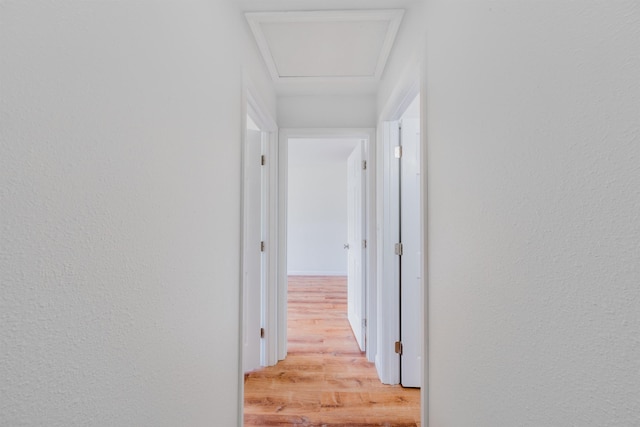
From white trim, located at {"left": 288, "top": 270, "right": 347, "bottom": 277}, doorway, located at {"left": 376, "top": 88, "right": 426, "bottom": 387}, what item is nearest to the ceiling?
doorway, located at {"left": 376, "top": 88, "right": 426, "bottom": 387}

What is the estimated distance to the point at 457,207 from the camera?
0.98m

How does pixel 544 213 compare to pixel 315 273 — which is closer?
pixel 544 213

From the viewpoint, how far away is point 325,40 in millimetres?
1743

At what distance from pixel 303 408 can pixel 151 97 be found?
1.92 metres

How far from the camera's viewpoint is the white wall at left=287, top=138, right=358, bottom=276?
6.21m

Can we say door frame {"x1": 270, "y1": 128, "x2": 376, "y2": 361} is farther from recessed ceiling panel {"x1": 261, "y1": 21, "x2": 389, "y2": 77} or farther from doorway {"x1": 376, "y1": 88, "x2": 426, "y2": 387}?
recessed ceiling panel {"x1": 261, "y1": 21, "x2": 389, "y2": 77}

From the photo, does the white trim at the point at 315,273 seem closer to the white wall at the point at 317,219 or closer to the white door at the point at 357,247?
the white wall at the point at 317,219

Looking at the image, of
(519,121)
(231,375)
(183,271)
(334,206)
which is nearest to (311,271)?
(334,206)

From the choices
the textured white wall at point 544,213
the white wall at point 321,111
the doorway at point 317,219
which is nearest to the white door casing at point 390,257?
the white wall at point 321,111

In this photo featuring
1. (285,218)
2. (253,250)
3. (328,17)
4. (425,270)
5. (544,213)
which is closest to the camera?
(544,213)

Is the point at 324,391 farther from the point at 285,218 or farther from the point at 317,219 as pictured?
the point at 317,219

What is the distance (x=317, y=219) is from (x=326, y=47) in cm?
459

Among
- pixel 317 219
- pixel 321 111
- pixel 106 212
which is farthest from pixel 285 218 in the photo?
pixel 317 219

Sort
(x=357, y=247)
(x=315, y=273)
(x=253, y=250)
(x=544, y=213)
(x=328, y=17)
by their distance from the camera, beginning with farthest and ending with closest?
1. (x=315, y=273)
2. (x=357, y=247)
3. (x=253, y=250)
4. (x=328, y=17)
5. (x=544, y=213)
